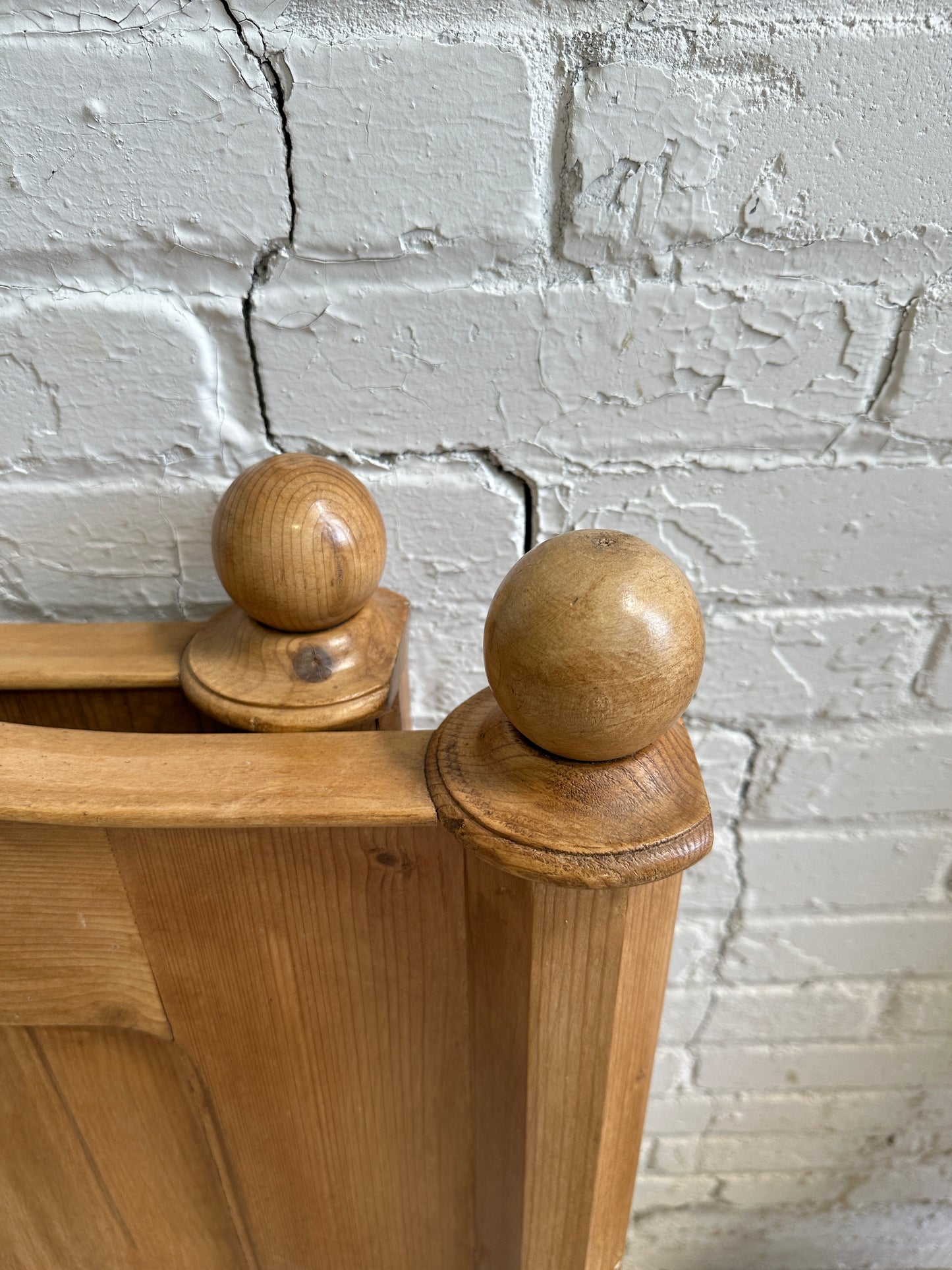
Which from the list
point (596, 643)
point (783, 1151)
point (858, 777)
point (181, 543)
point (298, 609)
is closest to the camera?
point (596, 643)

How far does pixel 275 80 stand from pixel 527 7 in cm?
12

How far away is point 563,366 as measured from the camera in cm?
46

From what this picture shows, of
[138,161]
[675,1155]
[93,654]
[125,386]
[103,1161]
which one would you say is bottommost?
[675,1155]

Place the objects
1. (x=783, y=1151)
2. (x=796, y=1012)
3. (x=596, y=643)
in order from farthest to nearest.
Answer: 1. (x=783, y=1151)
2. (x=796, y=1012)
3. (x=596, y=643)

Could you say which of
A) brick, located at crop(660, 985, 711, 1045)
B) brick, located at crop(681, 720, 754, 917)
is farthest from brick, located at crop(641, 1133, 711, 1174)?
brick, located at crop(681, 720, 754, 917)

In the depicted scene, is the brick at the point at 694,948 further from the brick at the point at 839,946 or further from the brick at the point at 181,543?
the brick at the point at 181,543

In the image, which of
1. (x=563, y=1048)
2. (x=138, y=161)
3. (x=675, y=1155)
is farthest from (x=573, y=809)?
(x=675, y=1155)

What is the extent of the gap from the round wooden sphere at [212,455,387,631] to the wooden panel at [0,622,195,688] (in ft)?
0.25

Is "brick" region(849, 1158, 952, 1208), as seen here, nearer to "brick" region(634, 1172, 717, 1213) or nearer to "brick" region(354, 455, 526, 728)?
"brick" region(634, 1172, 717, 1213)

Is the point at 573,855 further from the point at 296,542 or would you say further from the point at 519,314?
the point at 519,314

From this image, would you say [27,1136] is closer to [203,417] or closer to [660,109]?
[203,417]

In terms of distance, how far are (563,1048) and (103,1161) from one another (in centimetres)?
29

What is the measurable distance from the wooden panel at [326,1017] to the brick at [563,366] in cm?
23

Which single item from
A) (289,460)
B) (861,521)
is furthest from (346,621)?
(861,521)
